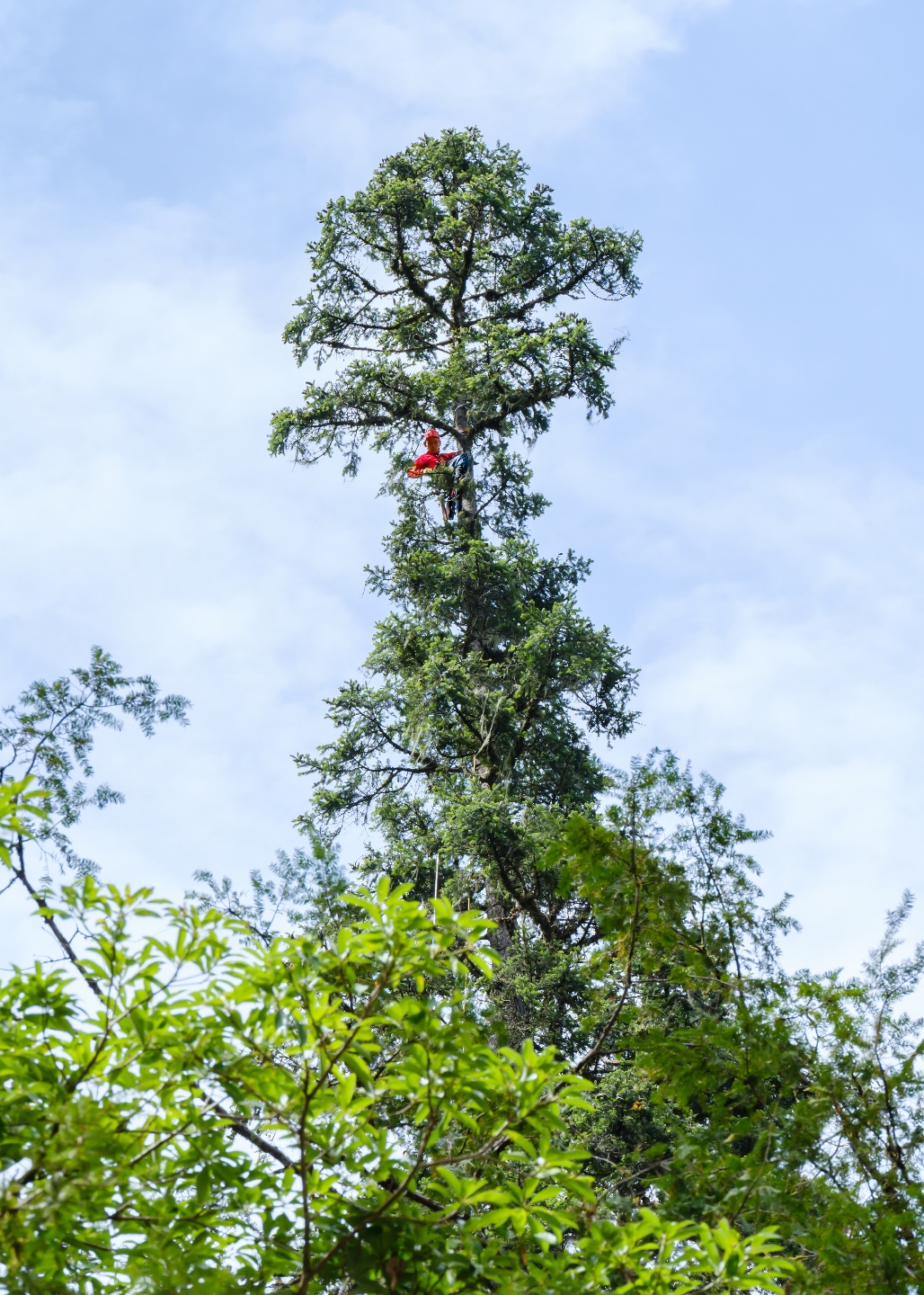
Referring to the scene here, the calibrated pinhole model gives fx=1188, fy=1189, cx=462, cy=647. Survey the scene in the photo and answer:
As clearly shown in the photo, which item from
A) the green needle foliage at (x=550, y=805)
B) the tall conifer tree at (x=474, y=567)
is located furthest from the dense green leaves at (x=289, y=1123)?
the tall conifer tree at (x=474, y=567)

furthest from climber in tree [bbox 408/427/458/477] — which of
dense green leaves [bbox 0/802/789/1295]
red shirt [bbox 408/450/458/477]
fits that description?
dense green leaves [bbox 0/802/789/1295]

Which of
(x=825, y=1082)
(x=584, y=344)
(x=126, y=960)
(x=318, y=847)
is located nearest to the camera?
(x=126, y=960)

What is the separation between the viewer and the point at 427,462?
1435cm

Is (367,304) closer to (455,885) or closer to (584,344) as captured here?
(584,344)

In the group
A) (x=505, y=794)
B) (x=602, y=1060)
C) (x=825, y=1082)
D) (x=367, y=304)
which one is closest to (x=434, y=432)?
(x=367, y=304)

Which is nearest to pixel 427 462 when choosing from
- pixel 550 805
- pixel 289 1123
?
pixel 550 805

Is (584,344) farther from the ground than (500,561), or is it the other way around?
(584,344)

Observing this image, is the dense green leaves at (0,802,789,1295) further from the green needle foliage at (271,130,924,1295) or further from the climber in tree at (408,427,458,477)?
the climber in tree at (408,427,458,477)

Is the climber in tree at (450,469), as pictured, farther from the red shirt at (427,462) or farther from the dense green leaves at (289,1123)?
the dense green leaves at (289,1123)

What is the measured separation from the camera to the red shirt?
565 inches

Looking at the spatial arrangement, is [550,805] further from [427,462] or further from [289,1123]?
[289,1123]

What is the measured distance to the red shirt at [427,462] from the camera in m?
14.3

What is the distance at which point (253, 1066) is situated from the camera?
3539 mm

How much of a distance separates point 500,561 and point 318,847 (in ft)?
29.9
